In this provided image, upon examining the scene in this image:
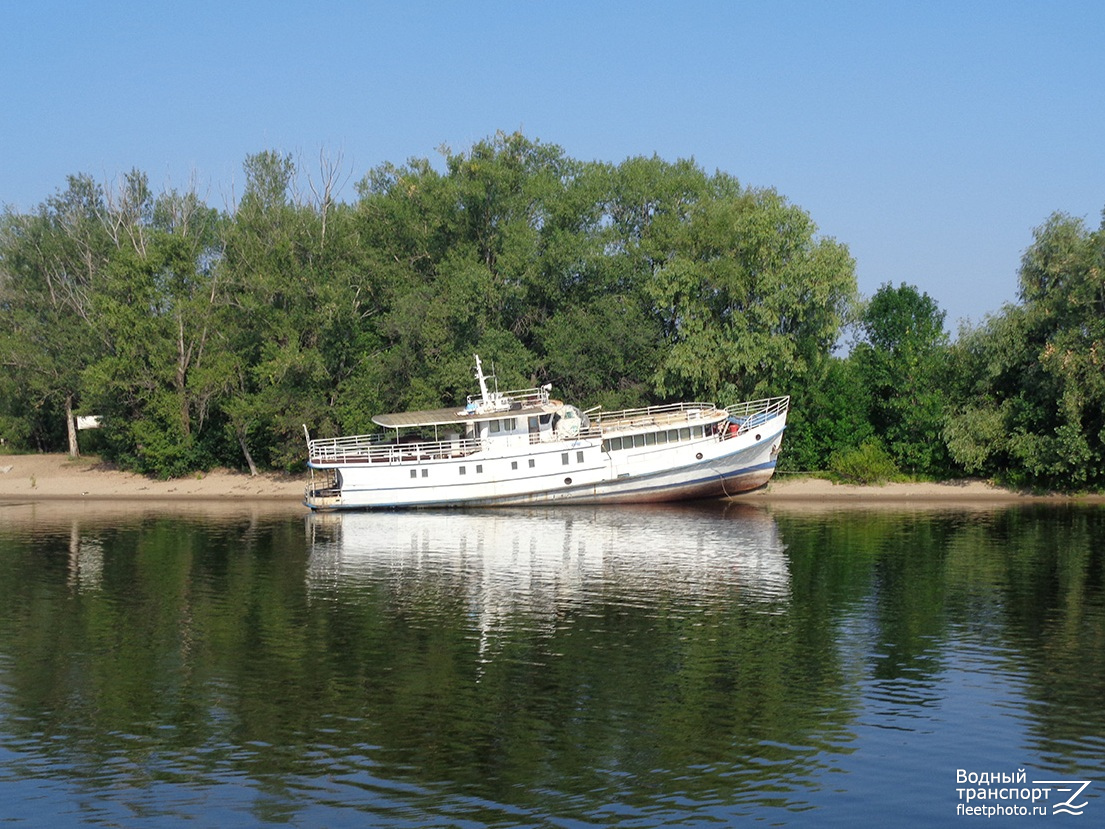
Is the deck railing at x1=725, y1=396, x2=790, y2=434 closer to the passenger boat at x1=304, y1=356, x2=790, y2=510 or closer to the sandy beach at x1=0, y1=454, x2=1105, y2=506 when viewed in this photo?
the passenger boat at x1=304, y1=356, x2=790, y2=510

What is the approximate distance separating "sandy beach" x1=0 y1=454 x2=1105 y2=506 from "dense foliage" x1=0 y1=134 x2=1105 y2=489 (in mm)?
1353

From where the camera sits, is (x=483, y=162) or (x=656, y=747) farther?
(x=483, y=162)

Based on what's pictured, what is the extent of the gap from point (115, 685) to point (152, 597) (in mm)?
11389

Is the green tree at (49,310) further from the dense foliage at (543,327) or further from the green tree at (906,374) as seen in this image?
the green tree at (906,374)

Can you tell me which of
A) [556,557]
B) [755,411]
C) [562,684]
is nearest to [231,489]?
[755,411]

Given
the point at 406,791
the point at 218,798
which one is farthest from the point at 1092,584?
the point at 218,798

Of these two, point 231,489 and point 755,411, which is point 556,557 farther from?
point 231,489

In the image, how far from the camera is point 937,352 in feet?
225

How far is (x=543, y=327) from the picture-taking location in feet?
243

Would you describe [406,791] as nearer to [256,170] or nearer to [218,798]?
[218,798]

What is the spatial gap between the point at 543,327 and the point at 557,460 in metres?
13.8

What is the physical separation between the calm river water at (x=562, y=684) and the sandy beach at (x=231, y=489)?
43.4ft

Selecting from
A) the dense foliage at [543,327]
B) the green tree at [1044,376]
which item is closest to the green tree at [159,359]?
the dense foliage at [543,327]

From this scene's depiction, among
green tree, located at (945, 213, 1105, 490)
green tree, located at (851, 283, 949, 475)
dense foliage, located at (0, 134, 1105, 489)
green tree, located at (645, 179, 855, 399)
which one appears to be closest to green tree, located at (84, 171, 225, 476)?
dense foliage, located at (0, 134, 1105, 489)
